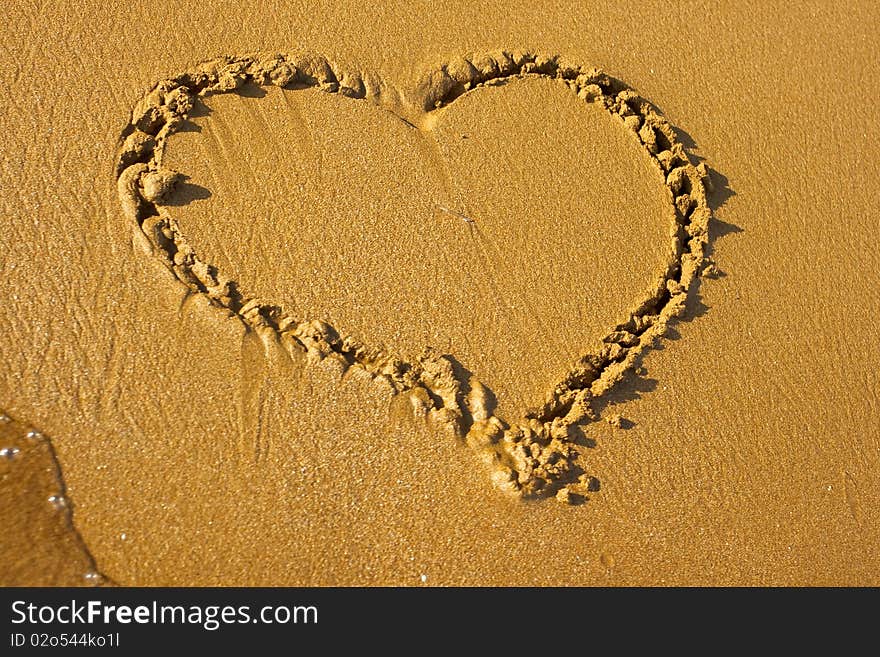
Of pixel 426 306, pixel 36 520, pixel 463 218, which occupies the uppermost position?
pixel 463 218

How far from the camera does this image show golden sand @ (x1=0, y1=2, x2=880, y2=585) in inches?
85.0

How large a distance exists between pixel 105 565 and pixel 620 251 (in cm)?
207

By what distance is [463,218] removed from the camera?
2.58m

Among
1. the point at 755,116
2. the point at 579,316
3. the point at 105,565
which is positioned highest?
the point at 755,116

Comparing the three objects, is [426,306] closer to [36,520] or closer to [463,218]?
[463,218]

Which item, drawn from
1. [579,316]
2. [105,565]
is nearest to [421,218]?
[579,316]

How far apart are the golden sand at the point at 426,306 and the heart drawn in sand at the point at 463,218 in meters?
0.01

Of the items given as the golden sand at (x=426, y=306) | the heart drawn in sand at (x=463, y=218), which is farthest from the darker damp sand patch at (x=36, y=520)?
the heart drawn in sand at (x=463, y=218)

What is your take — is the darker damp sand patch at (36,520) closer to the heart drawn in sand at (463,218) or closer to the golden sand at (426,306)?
the golden sand at (426,306)

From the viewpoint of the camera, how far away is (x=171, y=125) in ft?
8.11

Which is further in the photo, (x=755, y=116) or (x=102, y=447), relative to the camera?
(x=755, y=116)

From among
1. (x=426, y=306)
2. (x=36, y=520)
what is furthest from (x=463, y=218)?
(x=36, y=520)

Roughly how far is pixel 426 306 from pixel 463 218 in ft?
1.28

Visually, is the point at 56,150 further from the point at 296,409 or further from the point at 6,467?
the point at 296,409
